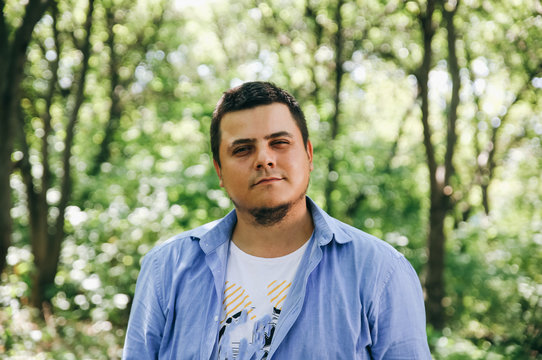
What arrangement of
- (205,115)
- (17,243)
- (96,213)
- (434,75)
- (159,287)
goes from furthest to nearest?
(434,75)
(205,115)
(17,243)
(96,213)
(159,287)

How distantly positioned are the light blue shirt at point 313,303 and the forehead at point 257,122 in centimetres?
40

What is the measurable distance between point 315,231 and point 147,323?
0.77 m

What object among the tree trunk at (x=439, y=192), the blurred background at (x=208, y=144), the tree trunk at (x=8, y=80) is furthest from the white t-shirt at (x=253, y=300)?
the tree trunk at (x=439, y=192)

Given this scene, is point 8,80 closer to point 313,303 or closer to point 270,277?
point 270,277

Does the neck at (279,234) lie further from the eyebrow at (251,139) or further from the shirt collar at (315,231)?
the eyebrow at (251,139)

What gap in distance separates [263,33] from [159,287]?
11.8 metres

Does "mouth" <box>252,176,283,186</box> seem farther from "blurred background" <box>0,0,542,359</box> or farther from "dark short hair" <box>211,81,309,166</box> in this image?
"blurred background" <box>0,0,542,359</box>

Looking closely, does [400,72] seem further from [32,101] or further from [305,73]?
[32,101]

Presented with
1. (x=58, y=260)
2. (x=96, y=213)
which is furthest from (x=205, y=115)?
(x=58, y=260)

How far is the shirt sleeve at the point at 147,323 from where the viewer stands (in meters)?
1.89

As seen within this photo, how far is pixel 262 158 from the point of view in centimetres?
192

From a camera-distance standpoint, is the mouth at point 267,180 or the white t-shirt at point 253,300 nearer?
the white t-shirt at point 253,300

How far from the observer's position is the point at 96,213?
7.14 metres

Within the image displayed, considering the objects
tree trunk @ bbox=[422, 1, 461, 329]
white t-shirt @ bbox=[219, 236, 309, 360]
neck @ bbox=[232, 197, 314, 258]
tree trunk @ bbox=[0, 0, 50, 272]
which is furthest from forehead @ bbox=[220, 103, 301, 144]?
tree trunk @ bbox=[422, 1, 461, 329]
